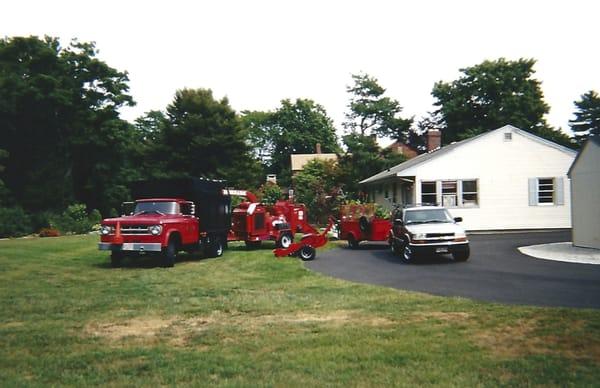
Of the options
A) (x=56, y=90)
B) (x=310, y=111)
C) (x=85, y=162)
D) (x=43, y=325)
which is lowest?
(x=43, y=325)

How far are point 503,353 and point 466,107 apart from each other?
52.9 meters

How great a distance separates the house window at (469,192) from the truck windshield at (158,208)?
17107mm

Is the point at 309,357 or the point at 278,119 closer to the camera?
the point at 309,357

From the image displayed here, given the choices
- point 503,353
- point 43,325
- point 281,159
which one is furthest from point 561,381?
point 281,159

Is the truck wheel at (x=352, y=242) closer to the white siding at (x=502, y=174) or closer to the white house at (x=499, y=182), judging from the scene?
the white house at (x=499, y=182)

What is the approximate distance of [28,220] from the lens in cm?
3397

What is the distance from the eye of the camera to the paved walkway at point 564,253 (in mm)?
14906

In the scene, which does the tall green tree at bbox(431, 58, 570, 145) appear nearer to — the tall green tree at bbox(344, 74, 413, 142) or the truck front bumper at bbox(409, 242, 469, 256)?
the tall green tree at bbox(344, 74, 413, 142)

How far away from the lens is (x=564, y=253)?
1664 centimetres

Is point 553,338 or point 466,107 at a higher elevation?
point 466,107

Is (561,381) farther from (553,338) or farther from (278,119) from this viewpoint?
(278,119)

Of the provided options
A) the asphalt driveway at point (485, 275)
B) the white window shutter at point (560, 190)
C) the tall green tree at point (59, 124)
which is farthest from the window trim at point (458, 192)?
the tall green tree at point (59, 124)

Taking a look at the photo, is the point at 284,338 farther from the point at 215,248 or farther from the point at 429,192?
the point at 429,192

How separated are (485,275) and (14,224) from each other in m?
30.4
